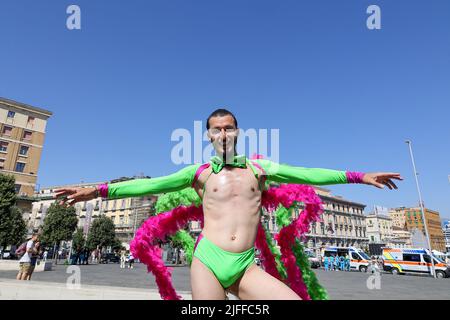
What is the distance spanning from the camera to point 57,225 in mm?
32562

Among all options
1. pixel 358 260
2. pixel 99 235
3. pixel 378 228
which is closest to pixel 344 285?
pixel 358 260

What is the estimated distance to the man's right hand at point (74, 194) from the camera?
2.46 meters

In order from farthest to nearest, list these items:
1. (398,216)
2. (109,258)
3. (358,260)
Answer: (398,216) → (109,258) → (358,260)

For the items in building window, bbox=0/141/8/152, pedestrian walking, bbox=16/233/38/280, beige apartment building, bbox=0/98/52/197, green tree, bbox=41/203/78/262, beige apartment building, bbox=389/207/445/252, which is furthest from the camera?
beige apartment building, bbox=389/207/445/252

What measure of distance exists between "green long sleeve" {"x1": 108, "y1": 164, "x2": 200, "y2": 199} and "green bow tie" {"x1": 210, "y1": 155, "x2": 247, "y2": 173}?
0.21m

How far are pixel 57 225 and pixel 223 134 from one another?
35680 mm

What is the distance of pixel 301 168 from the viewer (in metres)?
2.58

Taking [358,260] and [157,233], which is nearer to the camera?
[157,233]

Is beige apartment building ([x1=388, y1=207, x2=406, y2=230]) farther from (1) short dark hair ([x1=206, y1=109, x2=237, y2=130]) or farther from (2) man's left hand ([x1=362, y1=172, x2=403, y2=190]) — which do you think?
(1) short dark hair ([x1=206, y1=109, x2=237, y2=130])

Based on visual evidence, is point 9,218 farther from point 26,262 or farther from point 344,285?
point 344,285

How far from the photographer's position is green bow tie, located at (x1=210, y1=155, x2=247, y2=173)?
8.15 feet

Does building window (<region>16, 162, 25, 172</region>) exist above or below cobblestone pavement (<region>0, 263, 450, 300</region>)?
above

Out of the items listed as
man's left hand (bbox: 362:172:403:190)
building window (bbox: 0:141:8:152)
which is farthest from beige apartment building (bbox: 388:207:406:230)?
man's left hand (bbox: 362:172:403:190)
